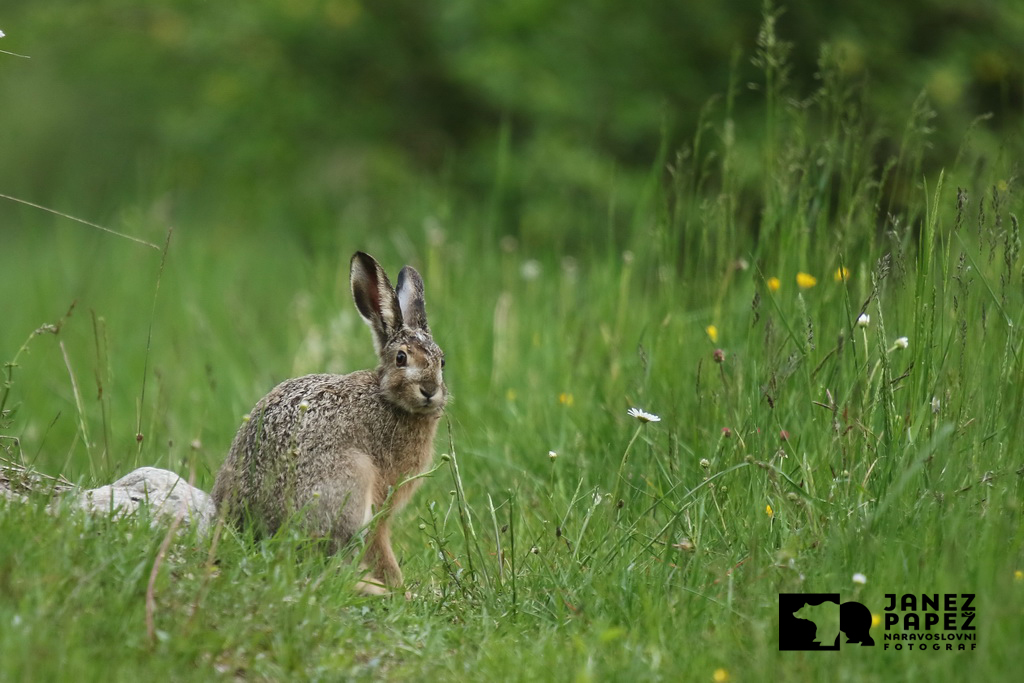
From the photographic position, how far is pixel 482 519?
5.18m

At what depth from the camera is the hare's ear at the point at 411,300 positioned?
519 cm

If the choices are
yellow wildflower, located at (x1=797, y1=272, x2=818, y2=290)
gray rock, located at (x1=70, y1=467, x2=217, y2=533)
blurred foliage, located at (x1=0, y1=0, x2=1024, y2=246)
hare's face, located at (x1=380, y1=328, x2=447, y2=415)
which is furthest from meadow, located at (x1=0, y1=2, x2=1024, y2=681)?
blurred foliage, located at (x1=0, y1=0, x2=1024, y2=246)

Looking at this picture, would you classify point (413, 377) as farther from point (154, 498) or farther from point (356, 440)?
point (154, 498)

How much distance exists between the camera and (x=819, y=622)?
3496 mm

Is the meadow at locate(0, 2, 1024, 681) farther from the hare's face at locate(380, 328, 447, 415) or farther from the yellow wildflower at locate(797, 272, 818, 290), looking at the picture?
the hare's face at locate(380, 328, 447, 415)

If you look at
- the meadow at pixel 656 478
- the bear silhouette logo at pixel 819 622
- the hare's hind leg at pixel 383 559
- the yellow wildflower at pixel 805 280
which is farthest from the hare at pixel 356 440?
the yellow wildflower at pixel 805 280

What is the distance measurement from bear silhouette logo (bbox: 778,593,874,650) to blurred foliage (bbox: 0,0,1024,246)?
5863mm

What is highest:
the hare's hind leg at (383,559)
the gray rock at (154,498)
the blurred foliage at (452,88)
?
the blurred foliage at (452,88)

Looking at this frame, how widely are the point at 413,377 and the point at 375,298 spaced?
487 mm

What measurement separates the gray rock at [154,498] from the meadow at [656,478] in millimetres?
132

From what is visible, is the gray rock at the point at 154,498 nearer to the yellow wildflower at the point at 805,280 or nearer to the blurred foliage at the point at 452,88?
the yellow wildflower at the point at 805,280

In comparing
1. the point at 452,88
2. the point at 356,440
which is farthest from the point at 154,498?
the point at 452,88

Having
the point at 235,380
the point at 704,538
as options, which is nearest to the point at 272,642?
the point at 704,538

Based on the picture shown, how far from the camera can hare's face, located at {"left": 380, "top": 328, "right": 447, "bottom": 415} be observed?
16.0 feet
